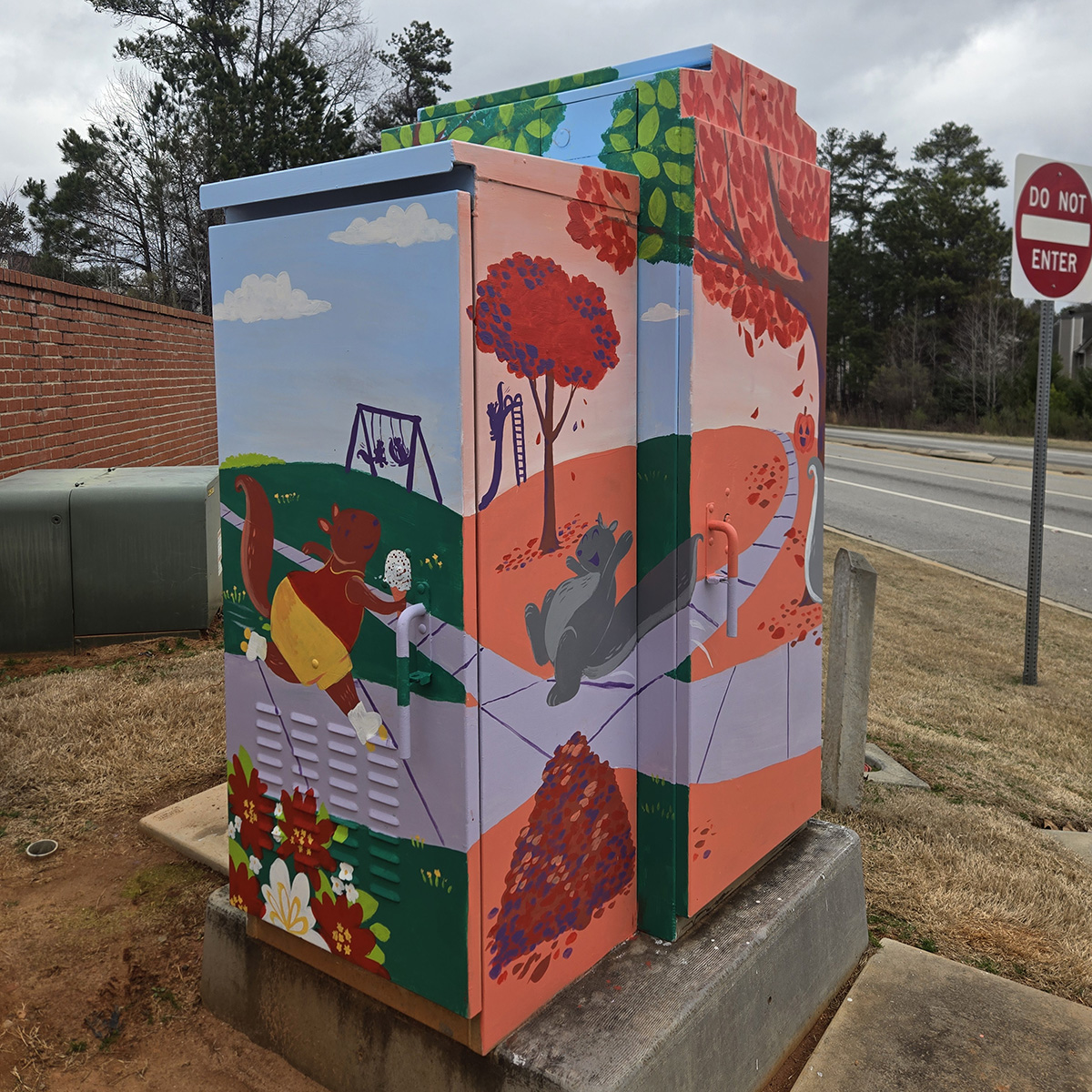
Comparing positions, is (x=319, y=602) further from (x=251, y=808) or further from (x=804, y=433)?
(x=804, y=433)

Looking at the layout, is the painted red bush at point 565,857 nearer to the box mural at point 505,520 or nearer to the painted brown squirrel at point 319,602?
the box mural at point 505,520

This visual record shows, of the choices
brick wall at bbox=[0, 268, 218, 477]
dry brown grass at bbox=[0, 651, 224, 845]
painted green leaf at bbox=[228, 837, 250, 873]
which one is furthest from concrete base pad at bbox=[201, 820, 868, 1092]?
brick wall at bbox=[0, 268, 218, 477]

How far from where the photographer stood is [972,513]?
46.1 feet

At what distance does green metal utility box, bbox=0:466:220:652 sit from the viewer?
613cm

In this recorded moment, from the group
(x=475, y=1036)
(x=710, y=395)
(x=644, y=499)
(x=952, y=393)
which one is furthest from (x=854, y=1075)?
(x=952, y=393)

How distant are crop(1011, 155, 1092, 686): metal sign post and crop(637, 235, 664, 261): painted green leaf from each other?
4.57m

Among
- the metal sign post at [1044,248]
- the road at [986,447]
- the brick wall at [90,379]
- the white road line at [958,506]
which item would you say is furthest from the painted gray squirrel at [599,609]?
the road at [986,447]

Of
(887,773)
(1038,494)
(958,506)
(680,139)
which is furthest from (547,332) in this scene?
(958,506)

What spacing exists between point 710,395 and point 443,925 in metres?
1.38

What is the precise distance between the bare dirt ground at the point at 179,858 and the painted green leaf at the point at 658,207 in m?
2.23

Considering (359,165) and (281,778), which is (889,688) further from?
(359,165)

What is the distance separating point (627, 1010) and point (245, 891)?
1.00 metres

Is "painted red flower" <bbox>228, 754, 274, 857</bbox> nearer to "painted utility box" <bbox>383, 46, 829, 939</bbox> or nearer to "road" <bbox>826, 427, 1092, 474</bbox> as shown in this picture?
"painted utility box" <bbox>383, 46, 829, 939</bbox>

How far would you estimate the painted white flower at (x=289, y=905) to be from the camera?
7.72ft
